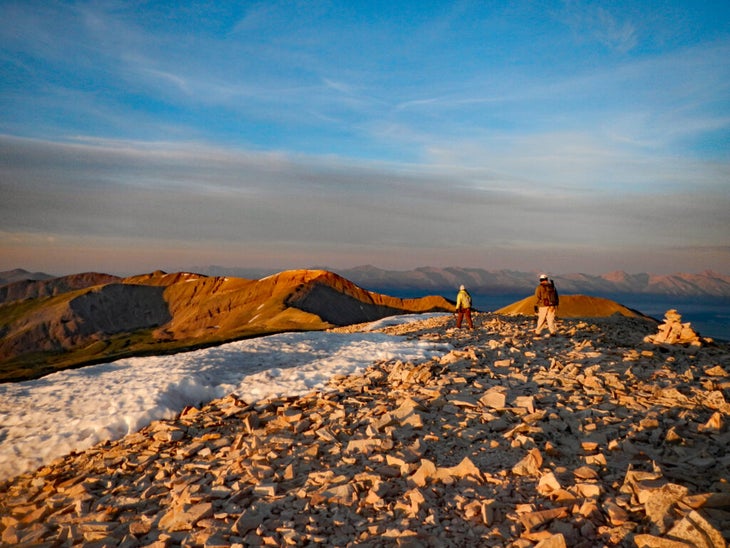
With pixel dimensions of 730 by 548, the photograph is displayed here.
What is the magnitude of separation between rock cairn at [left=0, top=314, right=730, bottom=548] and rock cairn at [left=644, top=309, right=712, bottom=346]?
6729mm

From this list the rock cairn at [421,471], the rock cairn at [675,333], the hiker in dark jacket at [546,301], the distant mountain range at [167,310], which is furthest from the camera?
the distant mountain range at [167,310]

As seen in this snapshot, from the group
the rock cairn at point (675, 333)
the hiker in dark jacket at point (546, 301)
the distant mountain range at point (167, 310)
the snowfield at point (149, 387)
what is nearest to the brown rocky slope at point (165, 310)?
the distant mountain range at point (167, 310)

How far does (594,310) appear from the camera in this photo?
235 ft

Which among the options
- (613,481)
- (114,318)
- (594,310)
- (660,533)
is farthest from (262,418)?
(114,318)

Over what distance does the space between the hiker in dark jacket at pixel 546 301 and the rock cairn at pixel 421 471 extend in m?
7.67

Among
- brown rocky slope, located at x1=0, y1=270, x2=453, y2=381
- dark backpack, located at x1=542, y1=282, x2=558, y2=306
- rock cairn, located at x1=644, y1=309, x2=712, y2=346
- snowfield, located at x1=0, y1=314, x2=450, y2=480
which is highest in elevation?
dark backpack, located at x1=542, y1=282, x2=558, y2=306

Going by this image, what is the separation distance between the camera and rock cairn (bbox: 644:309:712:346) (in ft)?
64.0

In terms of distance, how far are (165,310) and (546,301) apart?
587 ft

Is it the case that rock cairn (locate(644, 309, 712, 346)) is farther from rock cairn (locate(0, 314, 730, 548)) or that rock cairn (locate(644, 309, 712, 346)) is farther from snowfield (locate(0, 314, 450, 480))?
snowfield (locate(0, 314, 450, 480))

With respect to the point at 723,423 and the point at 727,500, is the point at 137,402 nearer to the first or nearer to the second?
the point at 727,500

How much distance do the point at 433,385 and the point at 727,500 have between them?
23.2 ft

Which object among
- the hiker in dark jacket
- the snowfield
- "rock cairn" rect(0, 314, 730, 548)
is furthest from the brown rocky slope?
"rock cairn" rect(0, 314, 730, 548)

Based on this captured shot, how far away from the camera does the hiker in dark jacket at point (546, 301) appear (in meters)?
21.0

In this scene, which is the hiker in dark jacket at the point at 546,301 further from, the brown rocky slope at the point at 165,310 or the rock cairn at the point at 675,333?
the brown rocky slope at the point at 165,310
